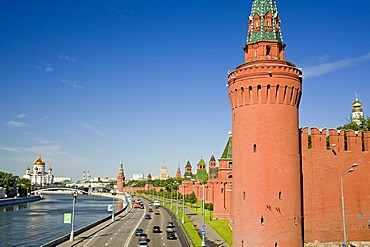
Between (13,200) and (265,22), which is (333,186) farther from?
(13,200)

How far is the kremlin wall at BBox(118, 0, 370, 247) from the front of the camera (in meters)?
30.7

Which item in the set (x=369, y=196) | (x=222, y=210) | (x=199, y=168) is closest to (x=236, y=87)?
(x=369, y=196)

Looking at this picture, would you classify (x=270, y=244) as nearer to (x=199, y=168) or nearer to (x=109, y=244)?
(x=109, y=244)

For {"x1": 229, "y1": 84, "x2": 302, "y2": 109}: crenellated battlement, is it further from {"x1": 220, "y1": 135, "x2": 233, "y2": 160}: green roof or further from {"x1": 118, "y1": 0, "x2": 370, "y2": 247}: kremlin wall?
{"x1": 220, "y1": 135, "x2": 233, "y2": 160}: green roof

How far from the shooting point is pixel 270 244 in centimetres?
2992

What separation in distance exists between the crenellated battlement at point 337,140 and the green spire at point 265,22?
28.6 ft

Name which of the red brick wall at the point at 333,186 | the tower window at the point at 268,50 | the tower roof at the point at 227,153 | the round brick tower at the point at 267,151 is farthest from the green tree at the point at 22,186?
the tower window at the point at 268,50

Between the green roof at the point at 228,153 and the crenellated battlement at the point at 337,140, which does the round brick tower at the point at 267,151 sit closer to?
the crenellated battlement at the point at 337,140

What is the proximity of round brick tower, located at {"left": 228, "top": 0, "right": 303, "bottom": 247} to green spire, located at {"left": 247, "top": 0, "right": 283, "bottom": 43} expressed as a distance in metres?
0.32

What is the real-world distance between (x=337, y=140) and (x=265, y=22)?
12587mm

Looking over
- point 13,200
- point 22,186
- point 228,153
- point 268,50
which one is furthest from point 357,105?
point 22,186

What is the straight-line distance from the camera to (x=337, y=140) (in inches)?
1419

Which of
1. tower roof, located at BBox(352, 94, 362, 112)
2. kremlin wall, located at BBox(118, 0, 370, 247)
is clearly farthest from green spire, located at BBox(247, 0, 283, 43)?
tower roof, located at BBox(352, 94, 362, 112)

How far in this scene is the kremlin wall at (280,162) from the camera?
30719mm
